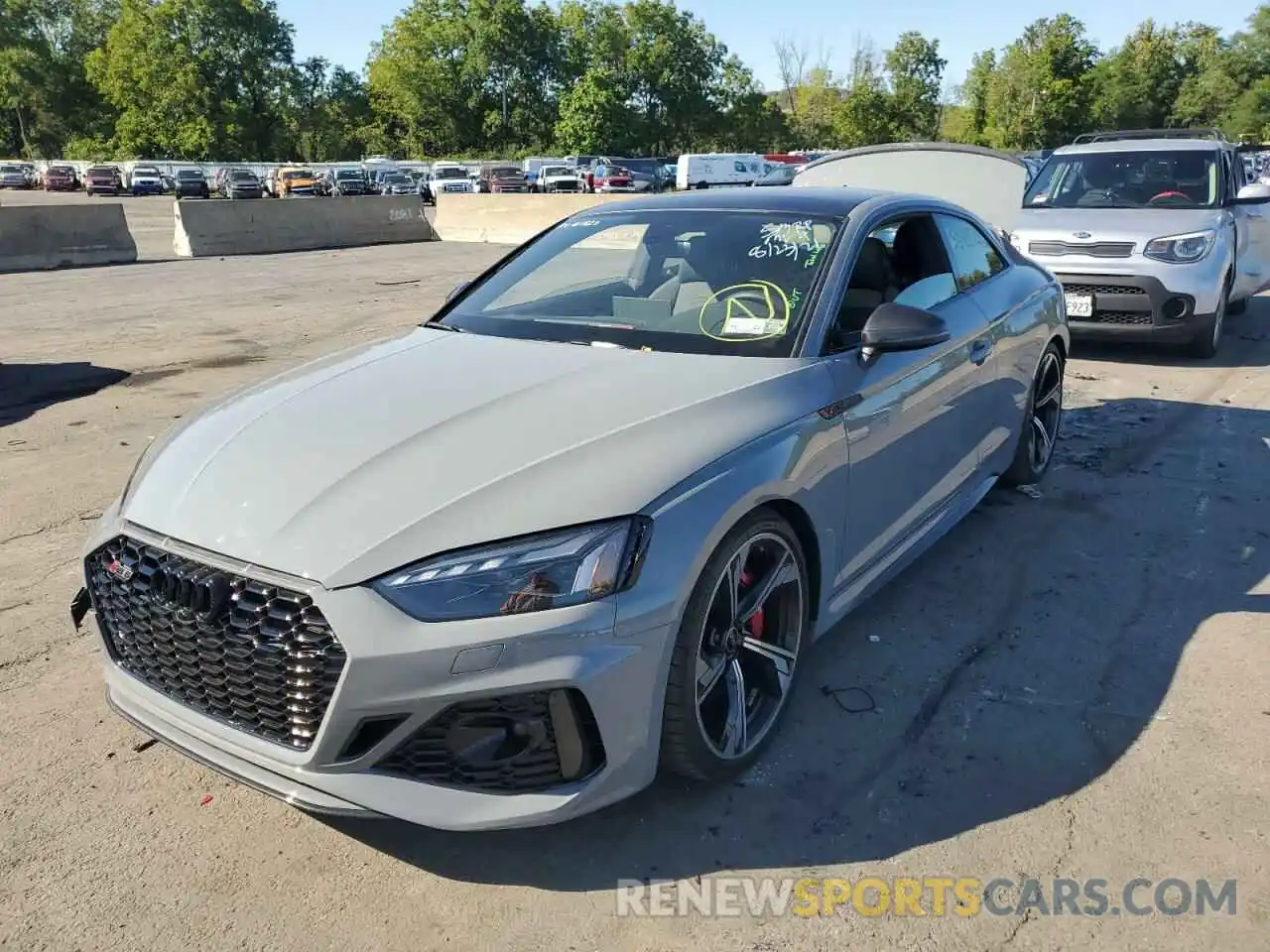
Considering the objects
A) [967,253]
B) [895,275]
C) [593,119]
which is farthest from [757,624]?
[593,119]

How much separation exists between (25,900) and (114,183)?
201ft

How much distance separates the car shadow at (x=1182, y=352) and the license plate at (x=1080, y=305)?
1.80ft

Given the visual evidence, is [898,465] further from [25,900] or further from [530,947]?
[25,900]

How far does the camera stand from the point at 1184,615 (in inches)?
158

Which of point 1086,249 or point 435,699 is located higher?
point 1086,249

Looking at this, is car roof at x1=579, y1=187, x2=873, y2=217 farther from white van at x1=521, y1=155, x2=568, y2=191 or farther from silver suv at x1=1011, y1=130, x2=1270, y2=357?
white van at x1=521, y1=155, x2=568, y2=191

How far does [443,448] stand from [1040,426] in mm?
3909

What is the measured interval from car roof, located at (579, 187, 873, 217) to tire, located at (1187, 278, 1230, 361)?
5.50 metres

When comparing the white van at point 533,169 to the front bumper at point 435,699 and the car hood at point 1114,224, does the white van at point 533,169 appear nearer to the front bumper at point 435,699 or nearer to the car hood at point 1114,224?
the car hood at point 1114,224

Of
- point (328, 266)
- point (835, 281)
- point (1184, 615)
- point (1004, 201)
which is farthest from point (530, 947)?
point (328, 266)

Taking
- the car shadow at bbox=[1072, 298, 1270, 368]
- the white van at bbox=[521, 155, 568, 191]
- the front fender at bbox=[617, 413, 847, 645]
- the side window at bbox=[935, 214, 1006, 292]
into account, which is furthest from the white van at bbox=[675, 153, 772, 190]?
the front fender at bbox=[617, 413, 847, 645]

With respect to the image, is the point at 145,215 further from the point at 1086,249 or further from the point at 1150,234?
the point at 1150,234

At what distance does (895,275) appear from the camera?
4.13 m

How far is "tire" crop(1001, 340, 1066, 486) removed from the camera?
17.2 feet
